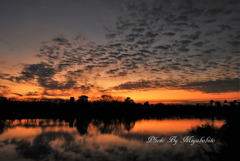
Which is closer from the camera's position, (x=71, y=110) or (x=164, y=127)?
(x=164, y=127)

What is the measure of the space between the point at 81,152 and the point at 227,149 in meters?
13.9

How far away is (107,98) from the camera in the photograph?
479 feet

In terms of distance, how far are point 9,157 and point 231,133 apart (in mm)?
19753

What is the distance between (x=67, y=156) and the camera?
16.8 m

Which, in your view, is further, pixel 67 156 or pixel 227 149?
pixel 67 156

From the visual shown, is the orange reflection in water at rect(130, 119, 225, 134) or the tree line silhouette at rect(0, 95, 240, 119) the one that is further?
the tree line silhouette at rect(0, 95, 240, 119)

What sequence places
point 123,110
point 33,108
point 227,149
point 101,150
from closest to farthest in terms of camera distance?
point 227,149
point 101,150
point 33,108
point 123,110

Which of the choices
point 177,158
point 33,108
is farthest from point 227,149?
point 33,108

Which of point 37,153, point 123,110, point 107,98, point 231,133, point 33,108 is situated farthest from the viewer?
point 107,98

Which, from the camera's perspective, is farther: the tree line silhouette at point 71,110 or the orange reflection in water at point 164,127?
the tree line silhouette at point 71,110

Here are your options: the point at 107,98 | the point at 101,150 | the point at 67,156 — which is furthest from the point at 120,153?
the point at 107,98

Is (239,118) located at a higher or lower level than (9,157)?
higher

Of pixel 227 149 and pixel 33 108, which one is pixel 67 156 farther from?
pixel 33 108

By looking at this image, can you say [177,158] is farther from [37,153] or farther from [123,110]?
[123,110]
